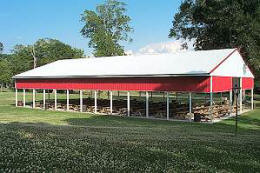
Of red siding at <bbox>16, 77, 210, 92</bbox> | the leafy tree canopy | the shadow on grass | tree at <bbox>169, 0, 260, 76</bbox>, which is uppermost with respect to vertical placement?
tree at <bbox>169, 0, 260, 76</bbox>

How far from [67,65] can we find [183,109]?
1805 cm

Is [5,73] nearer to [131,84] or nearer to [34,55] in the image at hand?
[34,55]

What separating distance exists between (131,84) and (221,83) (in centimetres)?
845

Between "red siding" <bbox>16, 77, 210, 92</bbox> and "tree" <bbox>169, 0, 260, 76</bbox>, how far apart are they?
15.9m

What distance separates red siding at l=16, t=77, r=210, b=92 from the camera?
30891 millimetres

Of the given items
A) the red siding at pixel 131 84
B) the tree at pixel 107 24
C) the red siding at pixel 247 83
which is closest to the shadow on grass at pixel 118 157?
the red siding at pixel 131 84

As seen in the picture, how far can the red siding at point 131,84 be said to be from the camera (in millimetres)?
30891

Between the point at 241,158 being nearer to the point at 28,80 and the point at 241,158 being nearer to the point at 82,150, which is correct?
the point at 82,150

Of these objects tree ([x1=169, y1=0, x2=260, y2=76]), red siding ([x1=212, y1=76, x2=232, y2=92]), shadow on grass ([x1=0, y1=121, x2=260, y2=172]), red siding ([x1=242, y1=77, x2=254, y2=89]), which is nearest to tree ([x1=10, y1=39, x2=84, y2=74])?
tree ([x1=169, y1=0, x2=260, y2=76])

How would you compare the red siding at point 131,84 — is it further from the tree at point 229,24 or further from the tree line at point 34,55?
the tree line at point 34,55

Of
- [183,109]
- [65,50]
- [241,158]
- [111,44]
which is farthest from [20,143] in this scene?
[65,50]

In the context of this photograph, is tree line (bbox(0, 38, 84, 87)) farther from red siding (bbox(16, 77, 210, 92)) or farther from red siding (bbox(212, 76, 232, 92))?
red siding (bbox(212, 76, 232, 92))

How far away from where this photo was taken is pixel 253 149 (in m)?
12.7

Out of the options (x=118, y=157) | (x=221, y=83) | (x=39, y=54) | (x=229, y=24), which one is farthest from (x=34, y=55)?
(x=118, y=157)
